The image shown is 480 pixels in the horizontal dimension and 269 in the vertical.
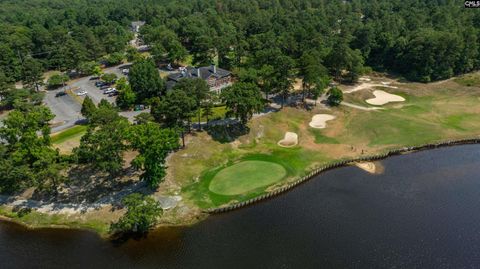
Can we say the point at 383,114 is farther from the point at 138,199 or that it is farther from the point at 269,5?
the point at 269,5

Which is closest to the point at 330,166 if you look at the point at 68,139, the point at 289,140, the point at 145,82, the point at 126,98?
the point at 289,140

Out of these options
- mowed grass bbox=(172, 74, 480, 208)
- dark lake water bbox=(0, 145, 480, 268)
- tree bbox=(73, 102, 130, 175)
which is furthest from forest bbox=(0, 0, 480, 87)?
tree bbox=(73, 102, 130, 175)

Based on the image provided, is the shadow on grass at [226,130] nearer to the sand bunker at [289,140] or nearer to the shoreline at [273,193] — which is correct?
the sand bunker at [289,140]

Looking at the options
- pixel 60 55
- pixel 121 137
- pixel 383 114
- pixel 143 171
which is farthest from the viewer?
pixel 60 55

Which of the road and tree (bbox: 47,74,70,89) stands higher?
tree (bbox: 47,74,70,89)

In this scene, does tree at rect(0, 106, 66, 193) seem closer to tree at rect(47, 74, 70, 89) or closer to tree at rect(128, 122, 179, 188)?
tree at rect(128, 122, 179, 188)

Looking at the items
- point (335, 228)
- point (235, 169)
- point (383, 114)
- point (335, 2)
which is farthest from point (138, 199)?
point (335, 2)

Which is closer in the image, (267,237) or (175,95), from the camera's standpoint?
(267,237)
